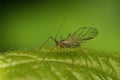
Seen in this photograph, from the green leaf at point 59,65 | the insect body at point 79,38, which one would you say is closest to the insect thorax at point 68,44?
the insect body at point 79,38

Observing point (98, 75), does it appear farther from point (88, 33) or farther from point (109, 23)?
point (109, 23)

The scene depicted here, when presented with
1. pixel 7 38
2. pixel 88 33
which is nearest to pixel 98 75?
pixel 88 33

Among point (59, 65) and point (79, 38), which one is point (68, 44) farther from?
point (59, 65)

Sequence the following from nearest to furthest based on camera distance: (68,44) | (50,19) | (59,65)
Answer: (59,65), (68,44), (50,19)

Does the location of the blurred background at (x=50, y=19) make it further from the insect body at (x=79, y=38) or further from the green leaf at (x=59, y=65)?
the green leaf at (x=59, y=65)

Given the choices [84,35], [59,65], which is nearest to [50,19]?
[84,35]

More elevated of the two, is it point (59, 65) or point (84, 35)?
point (84, 35)
